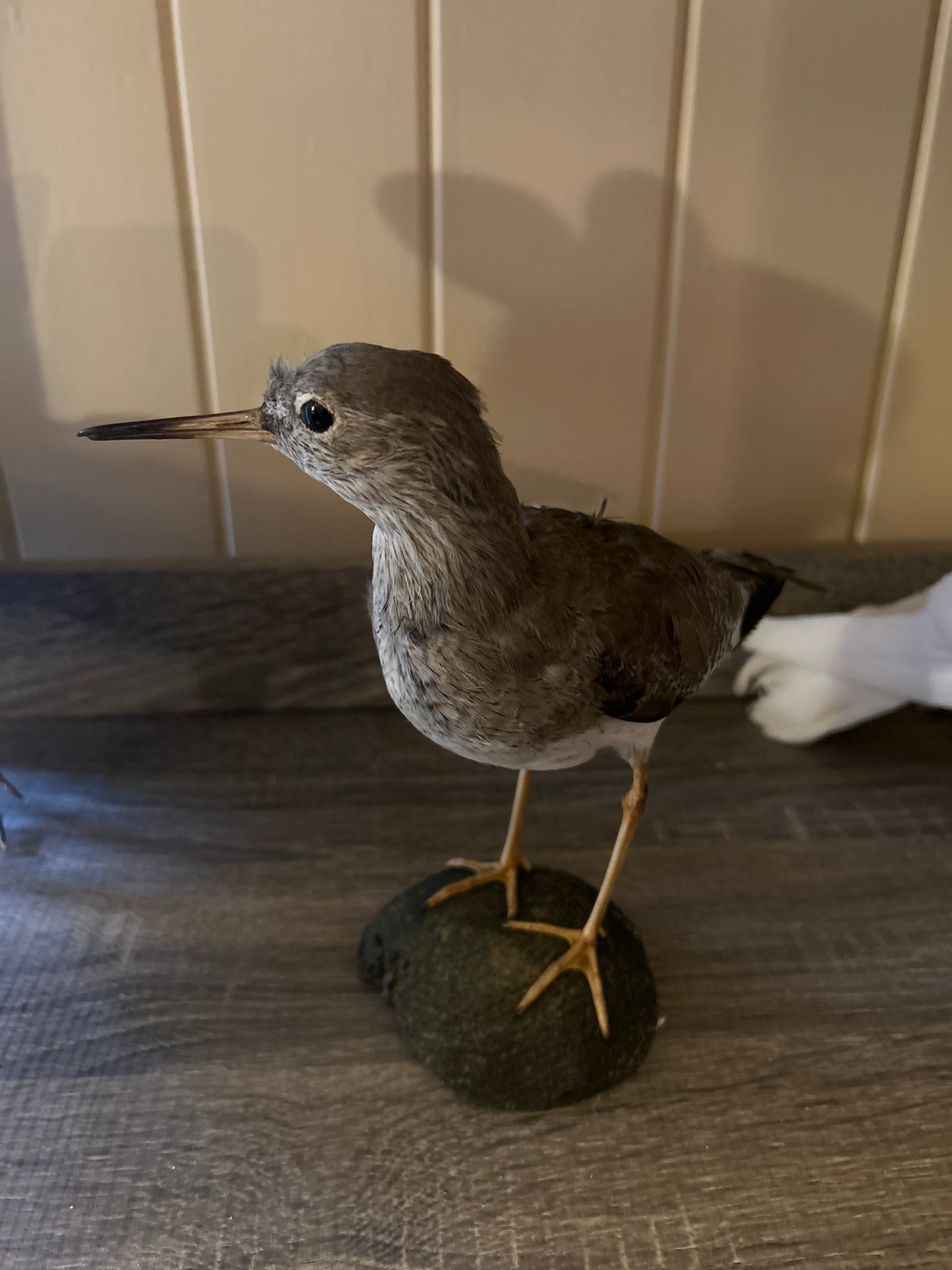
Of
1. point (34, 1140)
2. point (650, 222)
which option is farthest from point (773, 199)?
point (34, 1140)

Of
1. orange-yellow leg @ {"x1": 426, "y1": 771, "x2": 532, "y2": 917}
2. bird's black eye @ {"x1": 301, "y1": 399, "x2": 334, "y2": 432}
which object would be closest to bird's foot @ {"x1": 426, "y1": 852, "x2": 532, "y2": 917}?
orange-yellow leg @ {"x1": 426, "y1": 771, "x2": 532, "y2": 917}

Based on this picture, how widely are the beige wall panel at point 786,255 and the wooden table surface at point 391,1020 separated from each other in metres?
0.24

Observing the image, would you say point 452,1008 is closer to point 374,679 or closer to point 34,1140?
point 34,1140

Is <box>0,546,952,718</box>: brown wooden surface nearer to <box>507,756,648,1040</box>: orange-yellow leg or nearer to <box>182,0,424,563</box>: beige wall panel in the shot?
<box>182,0,424,563</box>: beige wall panel

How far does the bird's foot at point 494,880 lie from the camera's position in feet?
1.95

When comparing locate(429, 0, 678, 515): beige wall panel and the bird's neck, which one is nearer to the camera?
the bird's neck

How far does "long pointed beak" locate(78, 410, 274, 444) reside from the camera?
1.42ft

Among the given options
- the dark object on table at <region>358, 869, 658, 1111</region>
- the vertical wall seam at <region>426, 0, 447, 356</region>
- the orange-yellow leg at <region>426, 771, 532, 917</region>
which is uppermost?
the vertical wall seam at <region>426, 0, 447, 356</region>

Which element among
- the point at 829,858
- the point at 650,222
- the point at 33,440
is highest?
the point at 650,222

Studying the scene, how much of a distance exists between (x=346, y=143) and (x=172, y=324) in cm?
19

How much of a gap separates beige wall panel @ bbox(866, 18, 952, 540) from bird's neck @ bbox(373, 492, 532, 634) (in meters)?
0.50

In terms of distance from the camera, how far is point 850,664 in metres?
0.80

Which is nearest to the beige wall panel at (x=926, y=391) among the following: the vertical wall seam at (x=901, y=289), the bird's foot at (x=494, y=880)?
the vertical wall seam at (x=901, y=289)

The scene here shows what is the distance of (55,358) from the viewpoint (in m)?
0.72
